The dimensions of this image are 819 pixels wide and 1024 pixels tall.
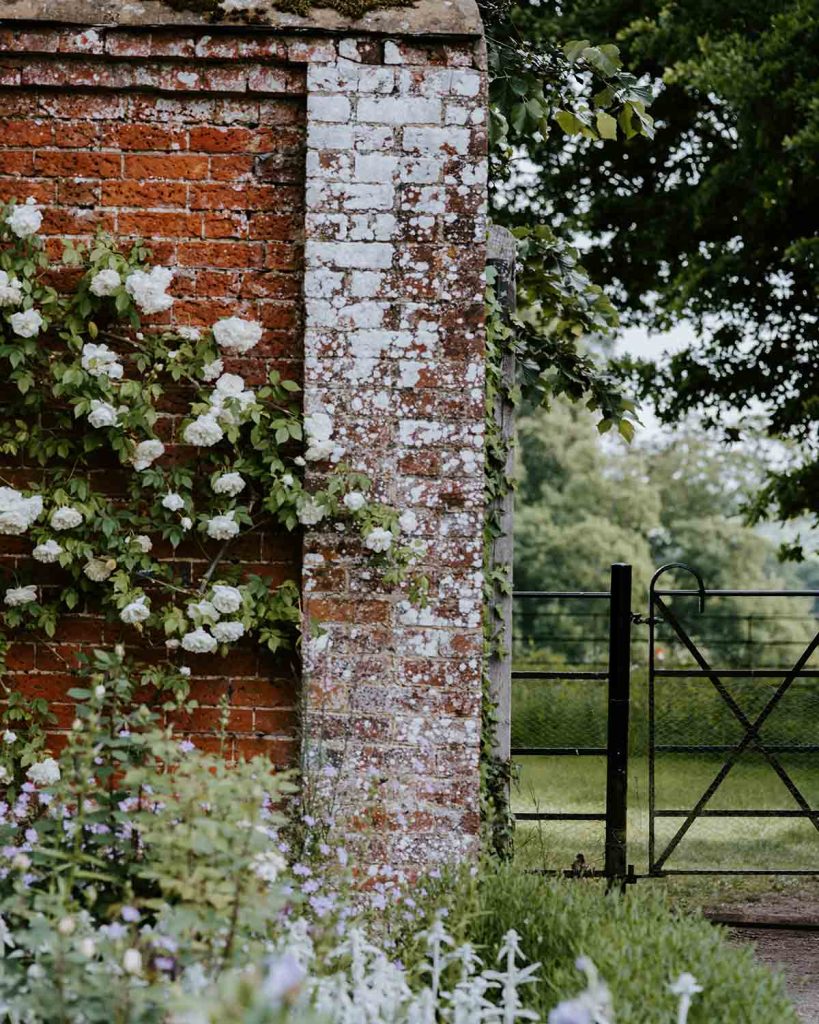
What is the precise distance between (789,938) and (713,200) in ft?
25.7

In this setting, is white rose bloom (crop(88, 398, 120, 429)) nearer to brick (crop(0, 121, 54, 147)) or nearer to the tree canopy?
brick (crop(0, 121, 54, 147))

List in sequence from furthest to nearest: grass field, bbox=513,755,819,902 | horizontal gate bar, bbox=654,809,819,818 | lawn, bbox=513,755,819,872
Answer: lawn, bbox=513,755,819,872 < grass field, bbox=513,755,819,902 < horizontal gate bar, bbox=654,809,819,818

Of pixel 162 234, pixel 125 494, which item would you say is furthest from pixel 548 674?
pixel 162 234

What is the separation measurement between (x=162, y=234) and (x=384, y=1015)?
271 cm

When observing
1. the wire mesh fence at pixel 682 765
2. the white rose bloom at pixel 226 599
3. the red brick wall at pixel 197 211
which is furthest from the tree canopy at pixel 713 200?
Result: the white rose bloom at pixel 226 599

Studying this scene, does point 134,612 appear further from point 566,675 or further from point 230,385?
point 566,675

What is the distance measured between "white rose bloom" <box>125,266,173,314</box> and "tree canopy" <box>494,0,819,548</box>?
5.99 metres

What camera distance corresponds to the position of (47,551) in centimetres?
384

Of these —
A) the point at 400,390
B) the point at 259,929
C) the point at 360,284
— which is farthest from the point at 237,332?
the point at 259,929

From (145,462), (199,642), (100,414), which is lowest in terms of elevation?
Result: (199,642)

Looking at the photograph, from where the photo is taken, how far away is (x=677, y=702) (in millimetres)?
11617

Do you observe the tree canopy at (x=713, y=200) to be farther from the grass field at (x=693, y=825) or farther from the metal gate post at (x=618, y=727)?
the metal gate post at (x=618, y=727)

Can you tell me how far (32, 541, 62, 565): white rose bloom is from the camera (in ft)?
12.6

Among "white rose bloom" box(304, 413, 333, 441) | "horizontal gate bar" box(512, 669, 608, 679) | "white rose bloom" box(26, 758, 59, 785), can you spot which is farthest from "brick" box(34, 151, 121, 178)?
"horizontal gate bar" box(512, 669, 608, 679)
